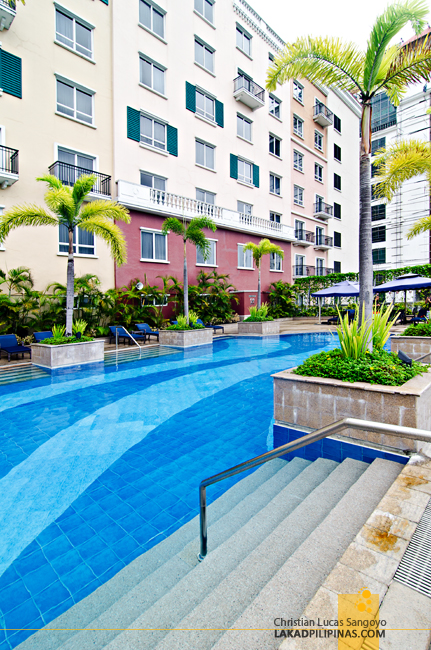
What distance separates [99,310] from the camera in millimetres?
14961

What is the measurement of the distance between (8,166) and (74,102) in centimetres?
488

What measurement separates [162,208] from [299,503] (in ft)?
55.0

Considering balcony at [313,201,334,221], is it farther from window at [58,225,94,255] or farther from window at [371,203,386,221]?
window at [58,225,94,255]

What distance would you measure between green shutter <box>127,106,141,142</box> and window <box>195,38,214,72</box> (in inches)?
265

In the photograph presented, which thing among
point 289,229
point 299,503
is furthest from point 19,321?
point 289,229

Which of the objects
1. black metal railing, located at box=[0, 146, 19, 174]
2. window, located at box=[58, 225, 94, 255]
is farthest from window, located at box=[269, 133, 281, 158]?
black metal railing, located at box=[0, 146, 19, 174]

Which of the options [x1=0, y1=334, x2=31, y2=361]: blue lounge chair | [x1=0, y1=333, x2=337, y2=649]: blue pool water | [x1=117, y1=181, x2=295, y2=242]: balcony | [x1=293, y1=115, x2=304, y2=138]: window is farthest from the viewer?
[x1=293, y1=115, x2=304, y2=138]: window

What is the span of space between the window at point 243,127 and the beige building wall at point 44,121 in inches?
389

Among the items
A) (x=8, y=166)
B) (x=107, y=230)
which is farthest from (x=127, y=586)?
(x=8, y=166)

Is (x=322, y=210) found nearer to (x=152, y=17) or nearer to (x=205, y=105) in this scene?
(x=205, y=105)

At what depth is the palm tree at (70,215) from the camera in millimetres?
9656

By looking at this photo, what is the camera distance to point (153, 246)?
1778 cm

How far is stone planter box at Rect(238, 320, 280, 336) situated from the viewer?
55.5 ft

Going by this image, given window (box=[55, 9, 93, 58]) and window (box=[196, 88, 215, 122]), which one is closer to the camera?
window (box=[55, 9, 93, 58])
